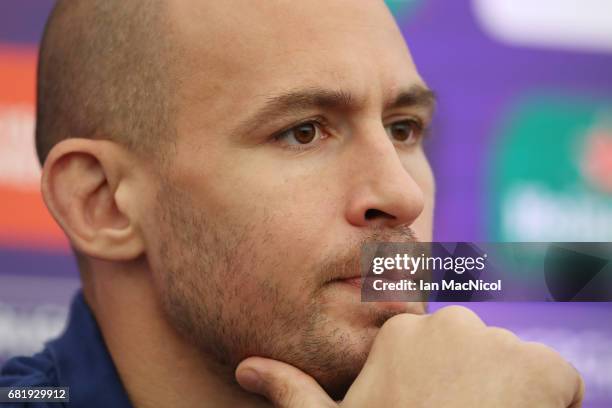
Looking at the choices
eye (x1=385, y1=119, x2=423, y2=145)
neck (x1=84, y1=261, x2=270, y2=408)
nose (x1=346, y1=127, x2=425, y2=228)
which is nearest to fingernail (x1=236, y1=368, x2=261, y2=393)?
neck (x1=84, y1=261, x2=270, y2=408)

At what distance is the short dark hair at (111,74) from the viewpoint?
1.99 meters

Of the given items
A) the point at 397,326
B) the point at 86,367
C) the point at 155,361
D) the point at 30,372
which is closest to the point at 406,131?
the point at 397,326

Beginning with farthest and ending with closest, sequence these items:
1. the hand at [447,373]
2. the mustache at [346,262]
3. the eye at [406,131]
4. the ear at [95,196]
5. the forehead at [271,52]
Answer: the eye at [406,131] < the ear at [95,196] < the forehead at [271,52] < the mustache at [346,262] < the hand at [447,373]

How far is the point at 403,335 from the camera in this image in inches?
67.4

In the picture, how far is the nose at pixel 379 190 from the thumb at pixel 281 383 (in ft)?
1.16

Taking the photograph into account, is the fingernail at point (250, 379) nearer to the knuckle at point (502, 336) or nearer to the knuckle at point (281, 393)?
the knuckle at point (281, 393)

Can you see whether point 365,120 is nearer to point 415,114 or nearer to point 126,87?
point 415,114

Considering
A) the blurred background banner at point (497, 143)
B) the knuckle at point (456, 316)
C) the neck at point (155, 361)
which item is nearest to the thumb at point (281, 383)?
the neck at point (155, 361)

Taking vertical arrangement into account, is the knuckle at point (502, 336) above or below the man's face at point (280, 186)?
below

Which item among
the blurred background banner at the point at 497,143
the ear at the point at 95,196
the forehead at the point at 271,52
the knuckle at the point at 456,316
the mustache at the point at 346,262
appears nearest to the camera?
the knuckle at the point at 456,316

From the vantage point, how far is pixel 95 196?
2066mm

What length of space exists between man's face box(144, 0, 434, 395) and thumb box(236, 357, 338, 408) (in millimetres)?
46

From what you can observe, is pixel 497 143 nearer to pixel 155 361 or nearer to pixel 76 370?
pixel 155 361

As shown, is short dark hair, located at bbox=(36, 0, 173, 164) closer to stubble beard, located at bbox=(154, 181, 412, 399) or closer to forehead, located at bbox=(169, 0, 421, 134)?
forehead, located at bbox=(169, 0, 421, 134)
